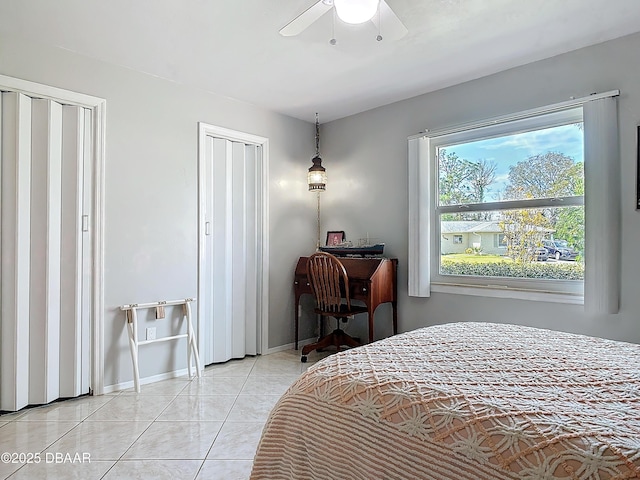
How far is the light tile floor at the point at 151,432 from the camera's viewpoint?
193cm

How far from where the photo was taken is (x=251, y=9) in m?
2.27

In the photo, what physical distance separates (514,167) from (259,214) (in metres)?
2.26

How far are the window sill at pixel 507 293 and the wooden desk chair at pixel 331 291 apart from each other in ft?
2.37

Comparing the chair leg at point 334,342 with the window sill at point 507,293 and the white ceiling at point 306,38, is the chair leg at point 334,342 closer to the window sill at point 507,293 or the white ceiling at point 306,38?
the window sill at point 507,293

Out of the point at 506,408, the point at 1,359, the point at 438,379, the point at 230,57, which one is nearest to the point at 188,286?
the point at 1,359

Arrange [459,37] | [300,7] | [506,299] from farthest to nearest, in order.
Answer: [506,299]
[459,37]
[300,7]

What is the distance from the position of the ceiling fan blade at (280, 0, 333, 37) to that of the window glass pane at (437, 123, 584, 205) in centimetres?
188

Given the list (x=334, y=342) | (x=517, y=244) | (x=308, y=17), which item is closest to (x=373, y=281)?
(x=334, y=342)

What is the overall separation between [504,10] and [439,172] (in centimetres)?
149

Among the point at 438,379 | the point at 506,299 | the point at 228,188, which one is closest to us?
the point at 438,379

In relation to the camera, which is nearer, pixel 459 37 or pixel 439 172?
pixel 459 37

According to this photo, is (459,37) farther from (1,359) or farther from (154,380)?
(1,359)

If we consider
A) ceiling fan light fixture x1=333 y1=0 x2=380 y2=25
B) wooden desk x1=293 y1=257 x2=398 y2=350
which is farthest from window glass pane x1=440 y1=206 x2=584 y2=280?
ceiling fan light fixture x1=333 y1=0 x2=380 y2=25

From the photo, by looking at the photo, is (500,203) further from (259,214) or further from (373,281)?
(259,214)
